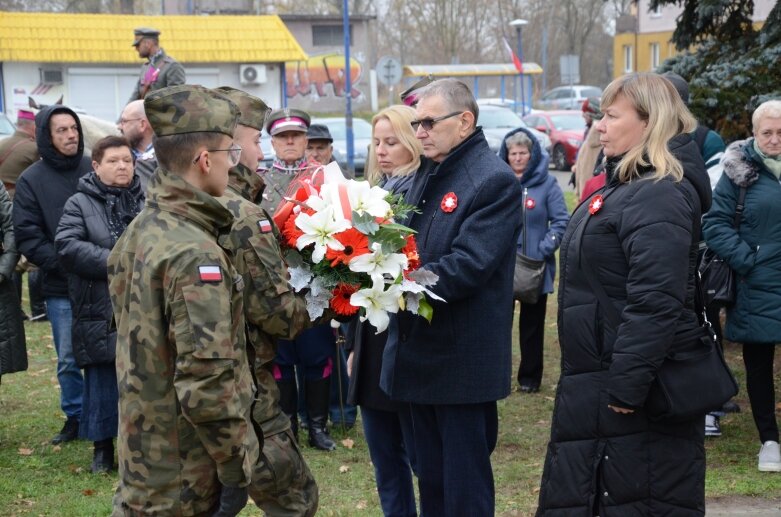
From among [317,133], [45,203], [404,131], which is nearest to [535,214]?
[317,133]

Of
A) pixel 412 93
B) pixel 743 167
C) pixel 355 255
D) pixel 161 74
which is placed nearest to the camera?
pixel 355 255

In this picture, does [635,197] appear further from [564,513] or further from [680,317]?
[564,513]

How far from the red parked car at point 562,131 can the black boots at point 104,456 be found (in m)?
21.8

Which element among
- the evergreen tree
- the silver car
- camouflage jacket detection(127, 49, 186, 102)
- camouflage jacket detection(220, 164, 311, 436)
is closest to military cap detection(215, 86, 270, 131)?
camouflage jacket detection(220, 164, 311, 436)

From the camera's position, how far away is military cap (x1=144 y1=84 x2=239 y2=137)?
3.32 m

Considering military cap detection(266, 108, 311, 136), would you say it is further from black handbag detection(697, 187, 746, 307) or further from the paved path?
the paved path

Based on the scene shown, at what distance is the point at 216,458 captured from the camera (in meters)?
3.27

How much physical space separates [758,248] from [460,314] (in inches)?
105

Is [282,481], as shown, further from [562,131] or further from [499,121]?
[562,131]

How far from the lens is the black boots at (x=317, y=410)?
22.7 ft

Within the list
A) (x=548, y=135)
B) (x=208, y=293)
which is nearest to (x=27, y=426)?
(x=208, y=293)

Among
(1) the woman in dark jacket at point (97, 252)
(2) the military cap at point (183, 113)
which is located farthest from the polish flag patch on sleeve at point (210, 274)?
(1) the woman in dark jacket at point (97, 252)

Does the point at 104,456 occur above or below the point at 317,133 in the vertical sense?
below

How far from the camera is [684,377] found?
12.7 ft
